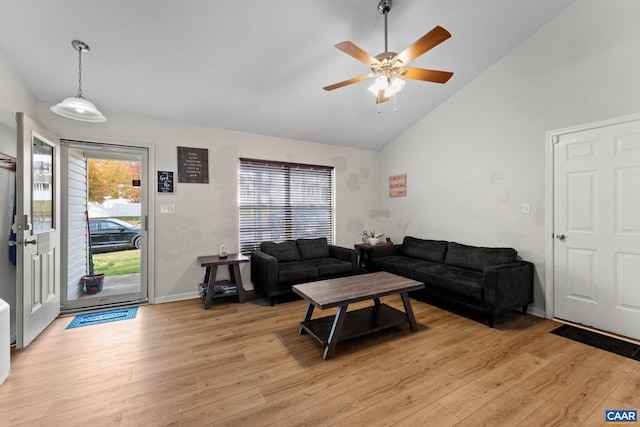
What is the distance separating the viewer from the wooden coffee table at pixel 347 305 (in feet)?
7.57

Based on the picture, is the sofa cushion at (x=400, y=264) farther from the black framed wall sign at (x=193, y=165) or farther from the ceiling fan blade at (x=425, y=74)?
the black framed wall sign at (x=193, y=165)

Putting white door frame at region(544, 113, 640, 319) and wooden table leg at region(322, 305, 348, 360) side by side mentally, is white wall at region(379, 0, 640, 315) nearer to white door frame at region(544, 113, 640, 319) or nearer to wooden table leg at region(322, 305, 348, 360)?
white door frame at region(544, 113, 640, 319)

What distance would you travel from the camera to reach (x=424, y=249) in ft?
13.8

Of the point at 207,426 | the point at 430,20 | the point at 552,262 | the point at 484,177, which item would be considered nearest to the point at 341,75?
the point at 430,20

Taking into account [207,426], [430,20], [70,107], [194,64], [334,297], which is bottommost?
[207,426]

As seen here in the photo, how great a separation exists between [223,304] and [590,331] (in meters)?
4.06

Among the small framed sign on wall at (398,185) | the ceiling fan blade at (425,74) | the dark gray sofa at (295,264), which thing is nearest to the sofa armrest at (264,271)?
the dark gray sofa at (295,264)

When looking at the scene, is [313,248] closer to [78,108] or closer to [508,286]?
[508,286]

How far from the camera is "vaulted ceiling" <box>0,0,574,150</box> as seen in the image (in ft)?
7.38

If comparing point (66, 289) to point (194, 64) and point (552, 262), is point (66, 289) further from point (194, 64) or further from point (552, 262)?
point (552, 262)

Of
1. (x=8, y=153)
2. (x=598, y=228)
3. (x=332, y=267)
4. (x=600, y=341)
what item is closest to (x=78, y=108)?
(x=8, y=153)

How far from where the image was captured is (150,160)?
3.53 metres

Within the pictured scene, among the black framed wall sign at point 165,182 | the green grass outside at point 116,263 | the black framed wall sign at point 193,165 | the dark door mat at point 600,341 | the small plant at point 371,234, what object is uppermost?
the black framed wall sign at point 193,165

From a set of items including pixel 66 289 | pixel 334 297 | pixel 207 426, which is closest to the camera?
pixel 207 426
